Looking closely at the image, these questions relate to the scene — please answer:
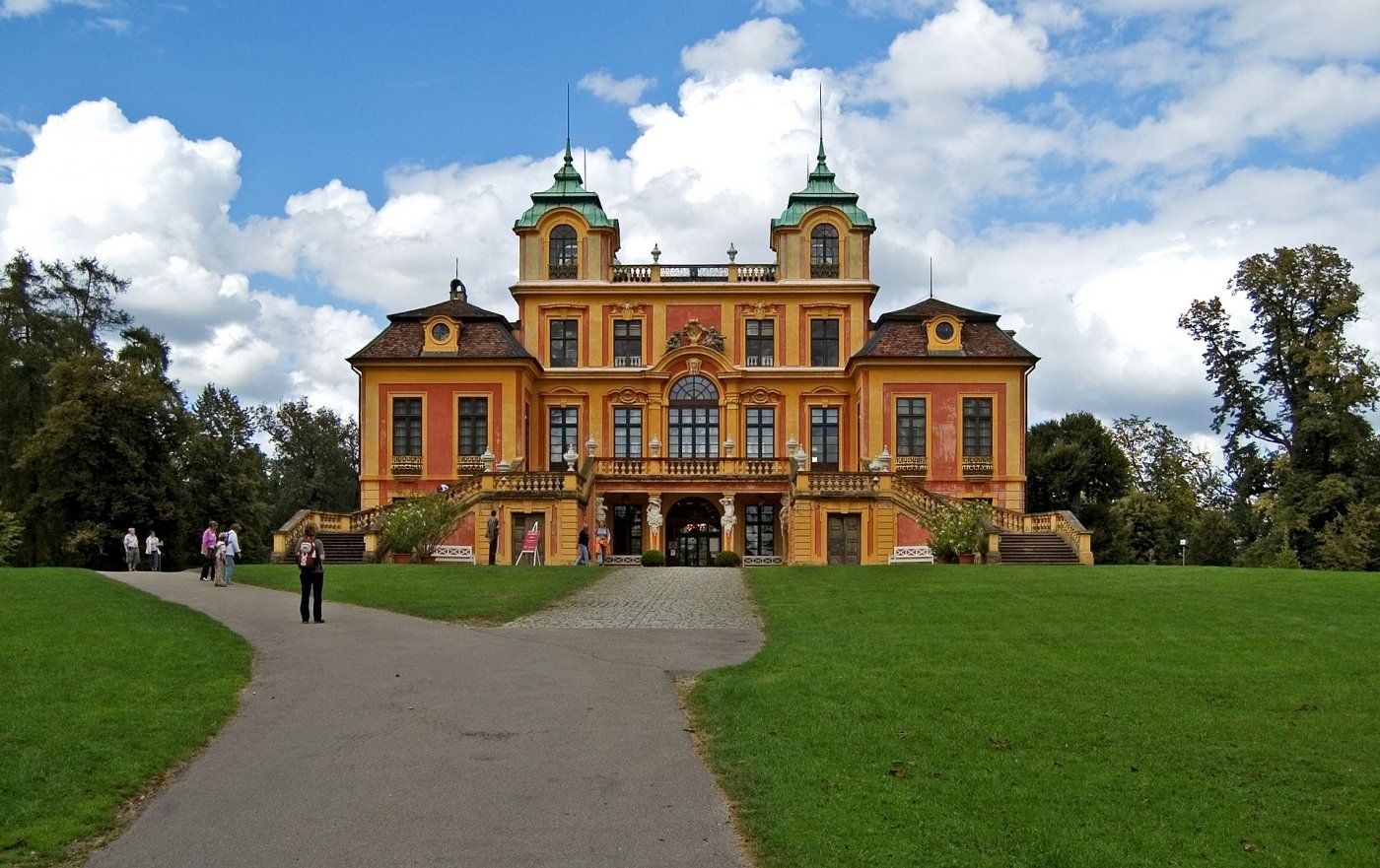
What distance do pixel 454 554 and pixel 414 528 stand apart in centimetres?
286

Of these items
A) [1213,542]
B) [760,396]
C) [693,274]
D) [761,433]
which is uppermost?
[693,274]

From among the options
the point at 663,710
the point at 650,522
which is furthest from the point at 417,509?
the point at 663,710

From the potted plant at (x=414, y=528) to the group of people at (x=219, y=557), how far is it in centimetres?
710

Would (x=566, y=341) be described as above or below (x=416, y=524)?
above

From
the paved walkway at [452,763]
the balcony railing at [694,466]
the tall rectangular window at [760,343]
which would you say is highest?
the tall rectangular window at [760,343]

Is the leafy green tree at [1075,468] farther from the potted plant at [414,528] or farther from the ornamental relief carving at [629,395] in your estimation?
the potted plant at [414,528]

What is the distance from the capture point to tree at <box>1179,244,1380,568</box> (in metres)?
47.3

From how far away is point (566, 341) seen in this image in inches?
2079

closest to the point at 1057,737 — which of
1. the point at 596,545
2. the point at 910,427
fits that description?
the point at 596,545

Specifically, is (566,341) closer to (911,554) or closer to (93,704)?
(911,554)

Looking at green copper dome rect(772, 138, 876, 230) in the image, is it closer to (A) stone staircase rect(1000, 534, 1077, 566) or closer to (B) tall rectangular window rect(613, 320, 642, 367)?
(B) tall rectangular window rect(613, 320, 642, 367)

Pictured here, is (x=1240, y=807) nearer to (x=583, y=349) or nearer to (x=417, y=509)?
(x=417, y=509)

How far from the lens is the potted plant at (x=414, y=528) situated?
3972 cm

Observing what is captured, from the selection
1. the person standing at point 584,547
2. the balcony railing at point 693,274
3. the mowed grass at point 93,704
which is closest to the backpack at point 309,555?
the mowed grass at point 93,704
